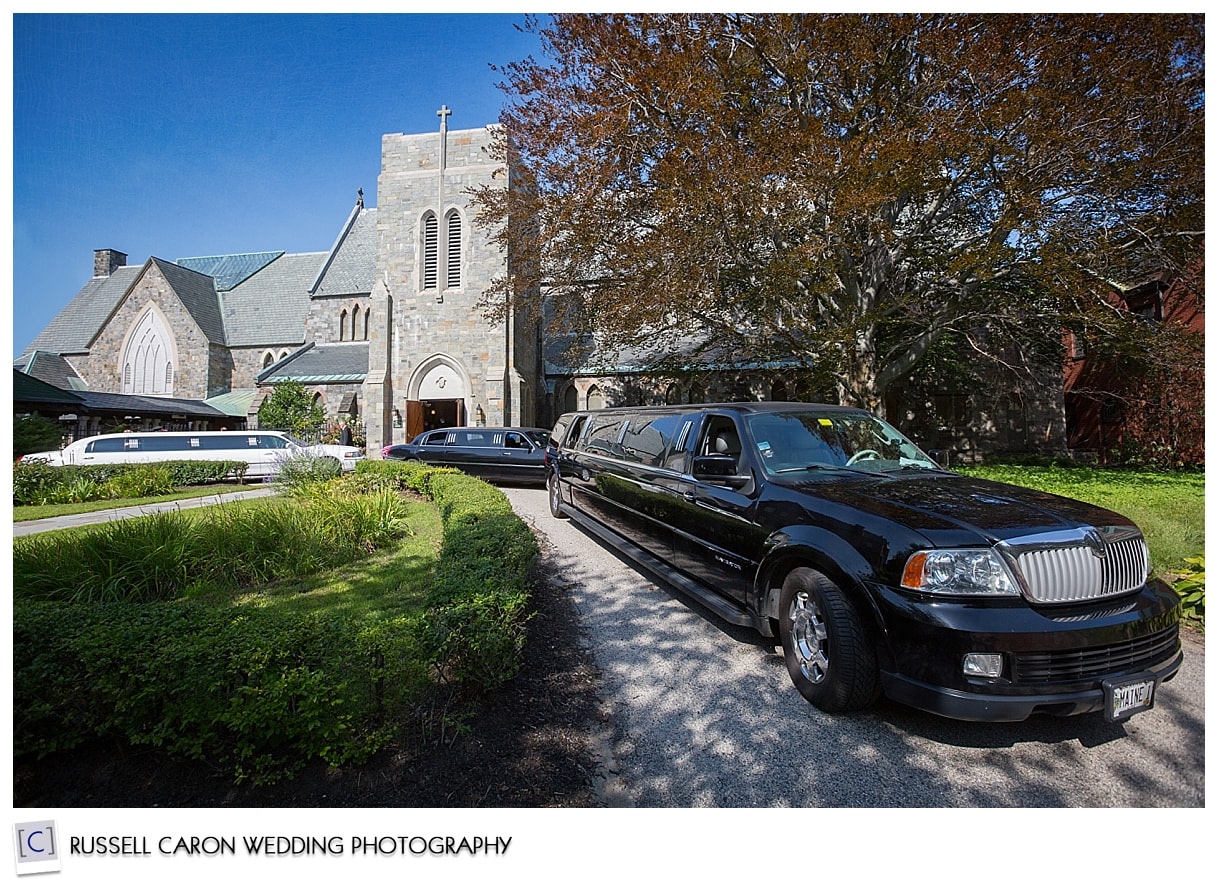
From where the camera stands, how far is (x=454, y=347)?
71.2ft

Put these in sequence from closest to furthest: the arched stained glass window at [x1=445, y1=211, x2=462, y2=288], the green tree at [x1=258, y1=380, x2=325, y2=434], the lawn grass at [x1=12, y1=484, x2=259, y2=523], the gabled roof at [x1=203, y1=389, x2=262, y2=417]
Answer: the lawn grass at [x1=12, y1=484, x2=259, y2=523], the arched stained glass window at [x1=445, y1=211, x2=462, y2=288], the green tree at [x1=258, y1=380, x2=325, y2=434], the gabled roof at [x1=203, y1=389, x2=262, y2=417]

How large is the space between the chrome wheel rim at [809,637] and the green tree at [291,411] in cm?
2478

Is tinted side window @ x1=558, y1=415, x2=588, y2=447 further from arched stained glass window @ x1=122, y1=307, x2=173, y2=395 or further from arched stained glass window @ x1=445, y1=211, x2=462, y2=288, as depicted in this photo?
arched stained glass window @ x1=122, y1=307, x2=173, y2=395

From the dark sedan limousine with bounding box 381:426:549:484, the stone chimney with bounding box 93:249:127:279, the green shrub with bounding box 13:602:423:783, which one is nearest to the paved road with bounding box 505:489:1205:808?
the green shrub with bounding box 13:602:423:783

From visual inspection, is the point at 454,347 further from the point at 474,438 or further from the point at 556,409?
the point at 474,438

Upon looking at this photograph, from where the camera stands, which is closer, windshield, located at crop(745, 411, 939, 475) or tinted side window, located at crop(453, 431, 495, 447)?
windshield, located at crop(745, 411, 939, 475)

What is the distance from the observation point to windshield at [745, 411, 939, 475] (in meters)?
3.75

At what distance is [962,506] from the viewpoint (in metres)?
2.83

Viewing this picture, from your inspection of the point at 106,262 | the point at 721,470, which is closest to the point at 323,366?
the point at 106,262

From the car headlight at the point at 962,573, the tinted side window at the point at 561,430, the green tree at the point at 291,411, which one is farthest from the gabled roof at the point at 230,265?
the car headlight at the point at 962,573

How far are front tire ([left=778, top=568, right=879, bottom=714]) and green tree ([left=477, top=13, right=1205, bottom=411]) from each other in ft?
22.4

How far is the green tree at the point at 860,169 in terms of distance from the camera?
7.85m
